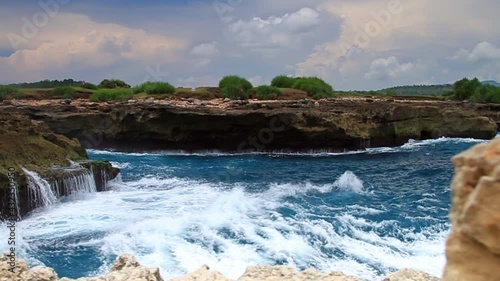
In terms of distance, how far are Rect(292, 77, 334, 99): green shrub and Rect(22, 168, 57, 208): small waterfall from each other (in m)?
36.9

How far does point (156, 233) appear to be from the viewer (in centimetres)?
1243

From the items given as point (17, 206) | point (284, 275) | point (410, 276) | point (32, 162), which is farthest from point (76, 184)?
point (410, 276)

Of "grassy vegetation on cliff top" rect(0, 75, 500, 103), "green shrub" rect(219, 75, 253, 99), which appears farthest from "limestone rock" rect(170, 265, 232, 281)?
"green shrub" rect(219, 75, 253, 99)

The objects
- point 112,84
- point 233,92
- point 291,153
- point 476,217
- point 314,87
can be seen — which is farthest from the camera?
point 112,84

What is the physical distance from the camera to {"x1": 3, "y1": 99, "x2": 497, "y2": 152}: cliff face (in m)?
30.7

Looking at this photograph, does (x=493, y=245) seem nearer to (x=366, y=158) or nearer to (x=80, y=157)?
(x=80, y=157)

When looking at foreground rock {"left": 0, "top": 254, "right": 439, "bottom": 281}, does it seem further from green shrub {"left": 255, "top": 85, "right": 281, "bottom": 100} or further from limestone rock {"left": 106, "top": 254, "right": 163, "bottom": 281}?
green shrub {"left": 255, "top": 85, "right": 281, "bottom": 100}

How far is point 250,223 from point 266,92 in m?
37.0

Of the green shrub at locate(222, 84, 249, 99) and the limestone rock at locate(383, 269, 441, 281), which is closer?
the limestone rock at locate(383, 269, 441, 281)

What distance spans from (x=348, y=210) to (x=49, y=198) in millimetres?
10104

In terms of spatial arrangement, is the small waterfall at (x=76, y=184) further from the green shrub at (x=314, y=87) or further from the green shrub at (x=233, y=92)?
the green shrub at (x=314, y=87)

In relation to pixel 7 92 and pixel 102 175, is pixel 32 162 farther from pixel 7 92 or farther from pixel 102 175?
pixel 7 92

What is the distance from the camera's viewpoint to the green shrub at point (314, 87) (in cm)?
5138

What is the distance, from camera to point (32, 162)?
16.4 m
